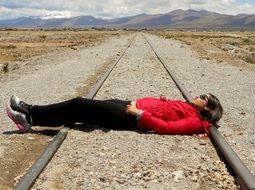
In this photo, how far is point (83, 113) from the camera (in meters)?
6.91

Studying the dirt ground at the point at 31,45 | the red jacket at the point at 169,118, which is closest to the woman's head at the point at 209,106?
the red jacket at the point at 169,118

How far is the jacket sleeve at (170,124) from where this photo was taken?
6762mm

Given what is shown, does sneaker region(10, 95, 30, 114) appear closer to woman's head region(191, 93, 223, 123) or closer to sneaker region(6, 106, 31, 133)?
sneaker region(6, 106, 31, 133)

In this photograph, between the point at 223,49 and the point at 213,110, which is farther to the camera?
the point at 223,49

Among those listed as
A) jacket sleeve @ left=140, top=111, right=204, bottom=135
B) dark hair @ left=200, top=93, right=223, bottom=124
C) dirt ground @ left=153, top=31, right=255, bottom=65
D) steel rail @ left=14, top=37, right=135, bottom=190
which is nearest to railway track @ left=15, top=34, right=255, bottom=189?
steel rail @ left=14, top=37, right=135, bottom=190

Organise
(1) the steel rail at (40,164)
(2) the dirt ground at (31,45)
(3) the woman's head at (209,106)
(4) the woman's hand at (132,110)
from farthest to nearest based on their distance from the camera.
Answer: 1. (2) the dirt ground at (31,45)
2. (3) the woman's head at (209,106)
3. (4) the woman's hand at (132,110)
4. (1) the steel rail at (40,164)

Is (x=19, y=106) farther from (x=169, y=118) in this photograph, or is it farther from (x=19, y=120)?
(x=169, y=118)

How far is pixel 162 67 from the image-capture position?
59.2 ft

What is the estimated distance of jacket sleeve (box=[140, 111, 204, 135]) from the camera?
676 centimetres

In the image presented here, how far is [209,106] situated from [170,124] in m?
0.64

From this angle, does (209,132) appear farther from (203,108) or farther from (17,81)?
(17,81)

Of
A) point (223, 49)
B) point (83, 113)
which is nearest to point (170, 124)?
point (83, 113)

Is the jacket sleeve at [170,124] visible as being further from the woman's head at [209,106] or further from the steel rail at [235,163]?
the steel rail at [235,163]

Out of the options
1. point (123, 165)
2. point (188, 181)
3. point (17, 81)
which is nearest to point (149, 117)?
point (123, 165)
